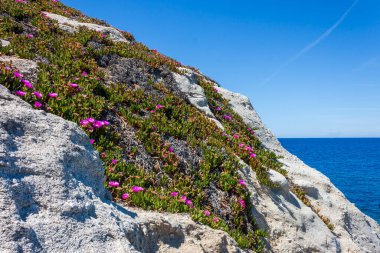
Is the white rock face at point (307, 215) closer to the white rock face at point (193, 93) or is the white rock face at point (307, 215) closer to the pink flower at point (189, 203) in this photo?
the pink flower at point (189, 203)

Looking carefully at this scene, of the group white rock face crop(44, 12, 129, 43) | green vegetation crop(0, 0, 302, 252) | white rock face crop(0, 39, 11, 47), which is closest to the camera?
green vegetation crop(0, 0, 302, 252)

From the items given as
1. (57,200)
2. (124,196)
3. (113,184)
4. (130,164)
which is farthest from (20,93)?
(57,200)

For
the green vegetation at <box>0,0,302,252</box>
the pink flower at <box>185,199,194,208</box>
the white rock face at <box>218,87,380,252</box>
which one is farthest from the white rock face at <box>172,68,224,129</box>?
the pink flower at <box>185,199,194,208</box>

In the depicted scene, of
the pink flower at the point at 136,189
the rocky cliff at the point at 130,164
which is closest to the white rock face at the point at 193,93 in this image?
the rocky cliff at the point at 130,164

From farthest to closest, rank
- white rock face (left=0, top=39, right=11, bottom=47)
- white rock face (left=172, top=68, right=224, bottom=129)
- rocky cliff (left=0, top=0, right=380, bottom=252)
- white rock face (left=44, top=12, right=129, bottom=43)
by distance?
1. white rock face (left=44, top=12, right=129, bottom=43)
2. white rock face (left=172, top=68, right=224, bottom=129)
3. white rock face (left=0, top=39, right=11, bottom=47)
4. rocky cliff (left=0, top=0, right=380, bottom=252)

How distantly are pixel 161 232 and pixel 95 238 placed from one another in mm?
2128

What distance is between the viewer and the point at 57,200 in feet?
15.4

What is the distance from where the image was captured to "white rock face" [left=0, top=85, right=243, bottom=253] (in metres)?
4.17

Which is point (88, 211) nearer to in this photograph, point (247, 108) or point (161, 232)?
point (161, 232)

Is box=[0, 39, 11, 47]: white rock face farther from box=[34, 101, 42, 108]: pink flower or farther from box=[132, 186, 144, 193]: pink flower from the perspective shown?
box=[132, 186, 144, 193]: pink flower

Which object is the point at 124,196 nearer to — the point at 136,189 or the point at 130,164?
the point at 136,189

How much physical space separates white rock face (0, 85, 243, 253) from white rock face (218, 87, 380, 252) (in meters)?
4.89

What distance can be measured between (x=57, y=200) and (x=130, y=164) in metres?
4.39

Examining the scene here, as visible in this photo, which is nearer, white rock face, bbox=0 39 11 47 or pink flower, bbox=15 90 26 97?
pink flower, bbox=15 90 26 97
